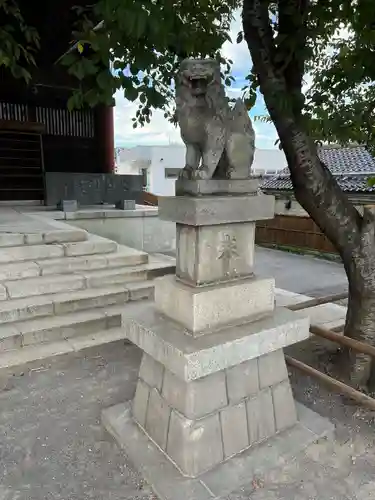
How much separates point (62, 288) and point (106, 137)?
6352 millimetres

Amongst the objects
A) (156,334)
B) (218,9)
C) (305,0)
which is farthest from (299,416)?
(218,9)

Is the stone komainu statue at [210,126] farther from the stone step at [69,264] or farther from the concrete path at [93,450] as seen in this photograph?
the stone step at [69,264]

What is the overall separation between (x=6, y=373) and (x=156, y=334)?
206cm

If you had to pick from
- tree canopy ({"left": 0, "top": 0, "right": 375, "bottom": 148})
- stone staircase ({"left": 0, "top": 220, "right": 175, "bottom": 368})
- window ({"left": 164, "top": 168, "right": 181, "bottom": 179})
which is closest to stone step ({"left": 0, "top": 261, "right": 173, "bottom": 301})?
stone staircase ({"left": 0, "top": 220, "right": 175, "bottom": 368})

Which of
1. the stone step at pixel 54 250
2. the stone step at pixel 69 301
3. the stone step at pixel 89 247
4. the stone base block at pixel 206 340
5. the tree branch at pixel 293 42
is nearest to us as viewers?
the stone base block at pixel 206 340

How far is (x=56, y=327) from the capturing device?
4.21 metres

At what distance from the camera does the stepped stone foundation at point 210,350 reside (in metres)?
2.30

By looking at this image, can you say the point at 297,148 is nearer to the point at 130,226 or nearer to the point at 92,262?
the point at 92,262

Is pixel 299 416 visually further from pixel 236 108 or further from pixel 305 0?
pixel 305 0

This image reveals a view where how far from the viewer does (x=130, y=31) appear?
2189 millimetres

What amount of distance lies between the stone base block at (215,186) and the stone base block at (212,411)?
1163 mm

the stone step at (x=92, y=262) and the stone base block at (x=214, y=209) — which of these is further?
the stone step at (x=92, y=262)

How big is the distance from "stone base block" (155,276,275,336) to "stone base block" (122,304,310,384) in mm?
54

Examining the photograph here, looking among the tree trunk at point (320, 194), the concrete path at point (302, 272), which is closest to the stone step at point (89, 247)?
the tree trunk at point (320, 194)
